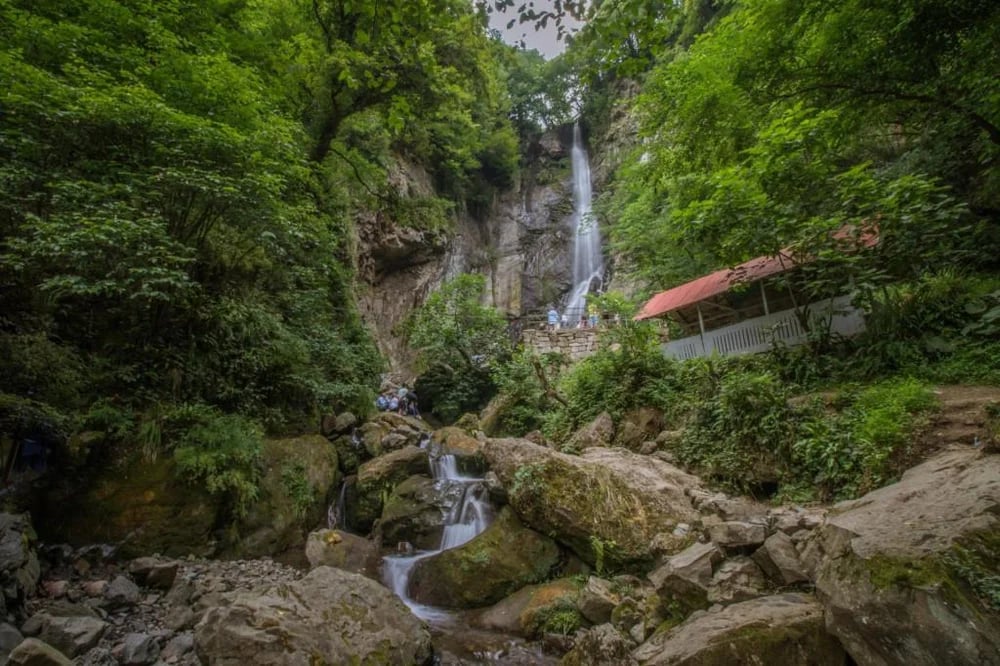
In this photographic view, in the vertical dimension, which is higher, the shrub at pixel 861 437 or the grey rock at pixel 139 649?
the shrub at pixel 861 437

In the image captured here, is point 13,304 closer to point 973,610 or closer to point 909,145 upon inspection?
point 973,610

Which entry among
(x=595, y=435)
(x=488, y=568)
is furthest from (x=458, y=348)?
(x=488, y=568)

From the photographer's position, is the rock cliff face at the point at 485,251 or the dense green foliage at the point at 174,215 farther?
the rock cliff face at the point at 485,251

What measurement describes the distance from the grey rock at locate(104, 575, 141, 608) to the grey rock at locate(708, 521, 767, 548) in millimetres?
5920

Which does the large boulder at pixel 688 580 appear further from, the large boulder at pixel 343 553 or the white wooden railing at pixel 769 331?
the white wooden railing at pixel 769 331

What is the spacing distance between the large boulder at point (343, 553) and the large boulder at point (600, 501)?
8.57 feet

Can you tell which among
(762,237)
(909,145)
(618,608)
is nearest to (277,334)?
(618,608)

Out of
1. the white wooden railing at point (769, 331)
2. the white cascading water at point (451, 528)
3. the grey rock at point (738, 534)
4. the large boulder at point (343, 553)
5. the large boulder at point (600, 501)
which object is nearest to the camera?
the grey rock at point (738, 534)

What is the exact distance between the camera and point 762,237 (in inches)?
273

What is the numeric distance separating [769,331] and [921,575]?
734 centimetres

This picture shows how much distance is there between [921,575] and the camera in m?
2.32

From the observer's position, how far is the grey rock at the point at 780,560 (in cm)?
342

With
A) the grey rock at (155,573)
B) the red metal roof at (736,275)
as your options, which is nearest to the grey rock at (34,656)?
the grey rock at (155,573)

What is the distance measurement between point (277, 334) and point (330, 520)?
375 centimetres
